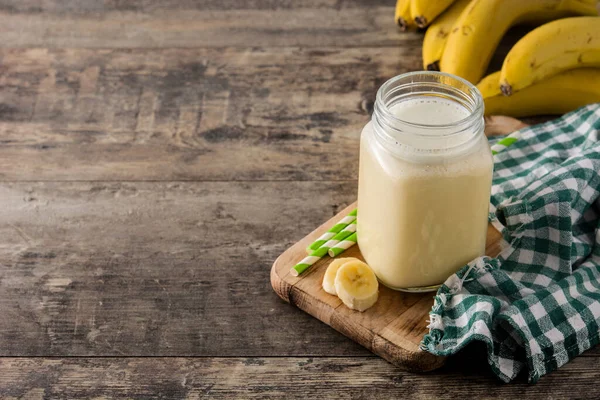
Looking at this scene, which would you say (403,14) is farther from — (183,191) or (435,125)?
(435,125)

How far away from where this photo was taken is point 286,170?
4.92 feet

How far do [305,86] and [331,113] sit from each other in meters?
0.11

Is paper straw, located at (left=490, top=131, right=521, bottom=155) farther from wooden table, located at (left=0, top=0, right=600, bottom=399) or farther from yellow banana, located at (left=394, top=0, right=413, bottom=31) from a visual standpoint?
yellow banana, located at (left=394, top=0, right=413, bottom=31)

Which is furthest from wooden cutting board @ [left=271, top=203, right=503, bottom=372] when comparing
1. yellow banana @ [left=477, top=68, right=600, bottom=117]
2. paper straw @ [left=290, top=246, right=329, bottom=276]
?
yellow banana @ [left=477, top=68, right=600, bottom=117]

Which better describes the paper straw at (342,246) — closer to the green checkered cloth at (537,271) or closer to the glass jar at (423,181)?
the glass jar at (423,181)

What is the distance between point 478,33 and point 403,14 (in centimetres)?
22

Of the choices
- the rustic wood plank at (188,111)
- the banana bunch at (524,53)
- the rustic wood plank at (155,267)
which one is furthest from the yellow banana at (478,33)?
the rustic wood plank at (155,267)

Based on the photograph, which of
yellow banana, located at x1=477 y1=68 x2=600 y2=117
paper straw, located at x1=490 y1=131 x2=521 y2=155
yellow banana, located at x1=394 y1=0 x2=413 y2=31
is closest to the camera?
paper straw, located at x1=490 y1=131 x2=521 y2=155

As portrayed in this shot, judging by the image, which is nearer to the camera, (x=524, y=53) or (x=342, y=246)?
(x=342, y=246)

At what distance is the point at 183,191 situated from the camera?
1454 millimetres

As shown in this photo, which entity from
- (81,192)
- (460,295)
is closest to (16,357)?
(81,192)

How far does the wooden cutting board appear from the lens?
1.13 m

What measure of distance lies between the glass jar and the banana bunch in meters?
0.42

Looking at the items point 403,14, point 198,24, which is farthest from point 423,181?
point 198,24
